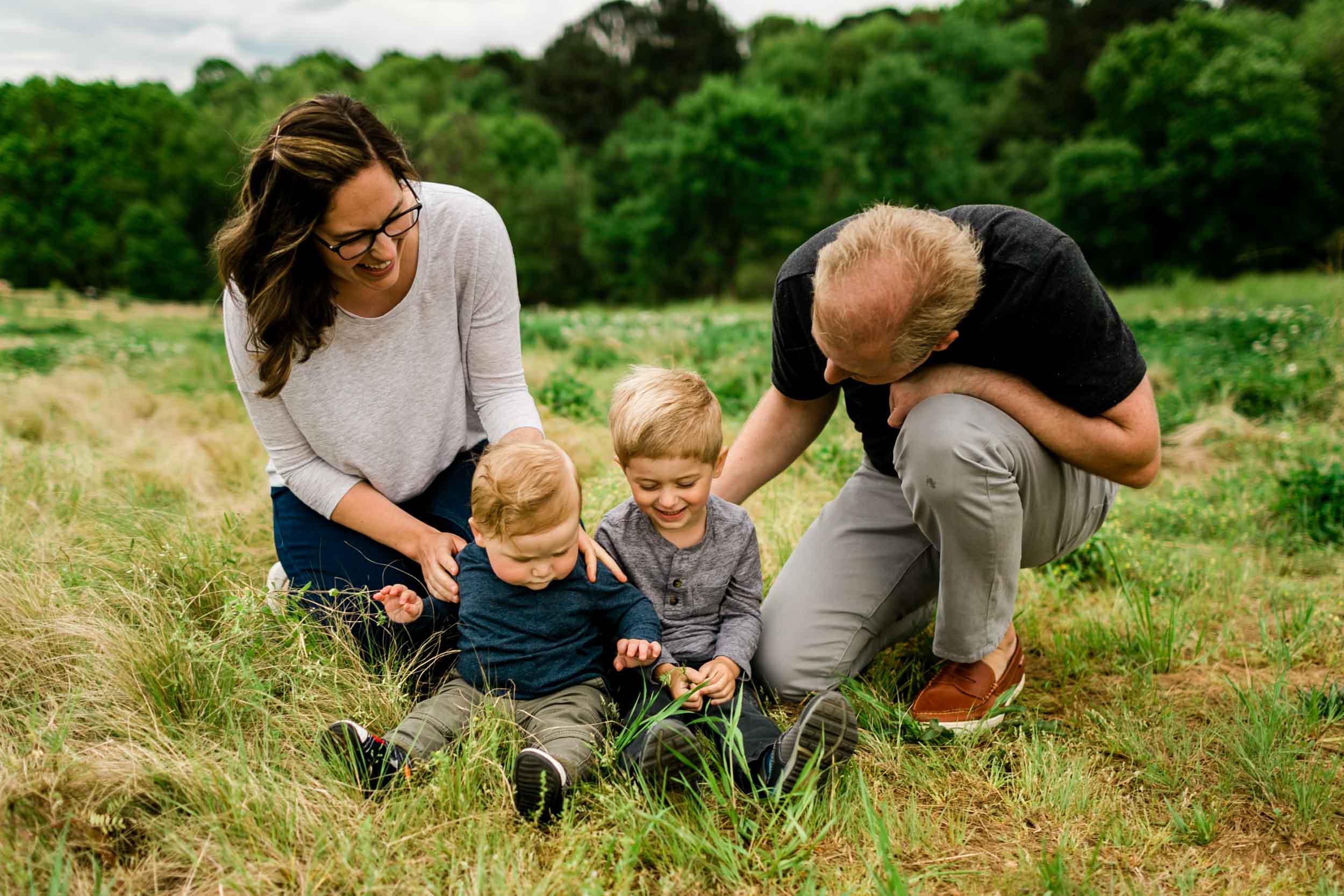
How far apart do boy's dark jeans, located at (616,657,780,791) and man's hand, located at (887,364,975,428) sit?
2.79ft

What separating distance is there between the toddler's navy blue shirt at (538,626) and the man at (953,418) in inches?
22.9


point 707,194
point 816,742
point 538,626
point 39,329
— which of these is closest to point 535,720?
point 538,626

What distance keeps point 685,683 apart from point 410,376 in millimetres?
1263

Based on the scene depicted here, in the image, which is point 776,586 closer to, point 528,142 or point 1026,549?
point 1026,549

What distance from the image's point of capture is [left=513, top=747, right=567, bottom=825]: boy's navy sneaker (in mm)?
1883

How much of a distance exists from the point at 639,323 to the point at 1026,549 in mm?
8962

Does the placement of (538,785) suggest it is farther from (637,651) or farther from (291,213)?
(291,213)

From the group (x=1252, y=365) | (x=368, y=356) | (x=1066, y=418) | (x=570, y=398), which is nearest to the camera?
(x=1066, y=418)

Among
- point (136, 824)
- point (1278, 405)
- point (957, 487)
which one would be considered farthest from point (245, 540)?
point (1278, 405)

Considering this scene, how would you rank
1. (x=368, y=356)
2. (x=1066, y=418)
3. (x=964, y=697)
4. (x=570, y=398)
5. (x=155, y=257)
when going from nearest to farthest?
(x=1066, y=418), (x=964, y=697), (x=368, y=356), (x=570, y=398), (x=155, y=257)

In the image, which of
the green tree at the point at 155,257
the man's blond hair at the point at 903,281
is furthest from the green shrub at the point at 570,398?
the green tree at the point at 155,257

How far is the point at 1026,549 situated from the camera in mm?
2662

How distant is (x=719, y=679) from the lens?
2.23 m

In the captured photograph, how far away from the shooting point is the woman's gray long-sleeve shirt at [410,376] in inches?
104
